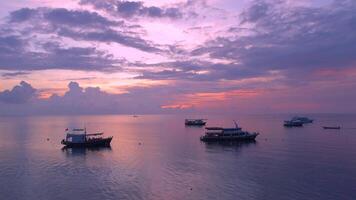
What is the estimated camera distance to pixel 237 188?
5597 centimetres

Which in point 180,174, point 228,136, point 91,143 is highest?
point 228,136

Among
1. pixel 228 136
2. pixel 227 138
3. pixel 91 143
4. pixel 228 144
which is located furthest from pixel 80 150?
pixel 228 136

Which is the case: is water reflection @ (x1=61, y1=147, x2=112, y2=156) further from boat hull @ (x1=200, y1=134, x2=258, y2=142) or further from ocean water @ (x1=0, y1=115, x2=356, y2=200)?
boat hull @ (x1=200, y1=134, x2=258, y2=142)

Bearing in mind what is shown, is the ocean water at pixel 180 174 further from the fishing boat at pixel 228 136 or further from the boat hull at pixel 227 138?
the fishing boat at pixel 228 136

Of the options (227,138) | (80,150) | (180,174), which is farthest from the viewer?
(227,138)

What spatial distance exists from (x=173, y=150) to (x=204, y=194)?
5161 centimetres

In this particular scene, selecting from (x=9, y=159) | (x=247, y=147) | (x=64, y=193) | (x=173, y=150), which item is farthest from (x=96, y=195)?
(x=247, y=147)

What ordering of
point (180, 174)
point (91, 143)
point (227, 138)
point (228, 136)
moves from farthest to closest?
point (228, 136) → point (227, 138) → point (91, 143) → point (180, 174)

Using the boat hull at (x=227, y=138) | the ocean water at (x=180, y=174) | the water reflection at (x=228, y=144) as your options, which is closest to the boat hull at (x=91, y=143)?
the ocean water at (x=180, y=174)

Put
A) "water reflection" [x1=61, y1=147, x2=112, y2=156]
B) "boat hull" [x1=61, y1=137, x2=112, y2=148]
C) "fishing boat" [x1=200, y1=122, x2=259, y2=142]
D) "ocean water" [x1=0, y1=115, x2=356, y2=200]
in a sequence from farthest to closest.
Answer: "fishing boat" [x1=200, y1=122, x2=259, y2=142]
"boat hull" [x1=61, y1=137, x2=112, y2=148]
"water reflection" [x1=61, y1=147, x2=112, y2=156]
"ocean water" [x1=0, y1=115, x2=356, y2=200]

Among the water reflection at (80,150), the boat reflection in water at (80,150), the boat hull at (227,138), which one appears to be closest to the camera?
the water reflection at (80,150)

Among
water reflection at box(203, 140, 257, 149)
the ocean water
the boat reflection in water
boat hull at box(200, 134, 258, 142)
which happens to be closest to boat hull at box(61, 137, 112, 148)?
the boat reflection in water

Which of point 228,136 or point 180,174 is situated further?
point 228,136

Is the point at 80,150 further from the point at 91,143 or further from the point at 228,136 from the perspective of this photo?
the point at 228,136
